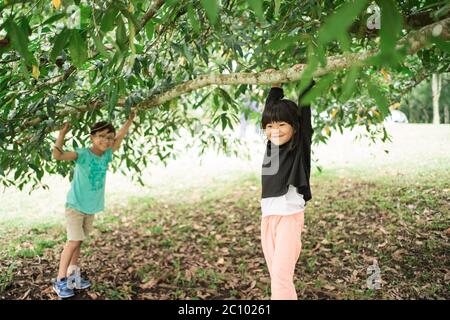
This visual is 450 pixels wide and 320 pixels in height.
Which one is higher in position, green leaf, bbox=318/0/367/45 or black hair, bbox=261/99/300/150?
black hair, bbox=261/99/300/150

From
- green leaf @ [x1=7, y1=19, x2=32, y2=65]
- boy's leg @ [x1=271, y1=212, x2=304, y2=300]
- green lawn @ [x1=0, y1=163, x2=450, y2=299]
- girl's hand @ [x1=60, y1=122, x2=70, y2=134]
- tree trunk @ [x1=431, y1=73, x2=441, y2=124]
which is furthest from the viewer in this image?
tree trunk @ [x1=431, y1=73, x2=441, y2=124]

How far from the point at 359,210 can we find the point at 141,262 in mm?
2531

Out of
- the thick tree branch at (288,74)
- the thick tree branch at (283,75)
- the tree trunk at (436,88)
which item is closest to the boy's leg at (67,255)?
the thick tree branch at (283,75)

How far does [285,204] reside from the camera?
7.45ft

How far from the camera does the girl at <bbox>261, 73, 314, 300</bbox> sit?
7.19ft

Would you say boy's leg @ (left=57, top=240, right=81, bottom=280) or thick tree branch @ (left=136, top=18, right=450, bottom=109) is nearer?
thick tree branch @ (left=136, top=18, right=450, bottom=109)

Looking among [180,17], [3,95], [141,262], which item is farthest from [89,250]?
[180,17]

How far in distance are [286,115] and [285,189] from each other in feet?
1.34

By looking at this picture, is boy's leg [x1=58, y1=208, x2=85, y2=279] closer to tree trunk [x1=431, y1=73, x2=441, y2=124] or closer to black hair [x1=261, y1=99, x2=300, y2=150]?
black hair [x1=261, y1=99, x2=300, y2=150]

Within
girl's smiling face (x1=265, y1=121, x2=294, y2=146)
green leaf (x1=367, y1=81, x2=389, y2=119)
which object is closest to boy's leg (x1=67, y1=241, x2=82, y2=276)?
girl's smiling face (x1=265, y1=121, x2=294, y2=146)

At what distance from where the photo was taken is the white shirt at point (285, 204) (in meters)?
2.26

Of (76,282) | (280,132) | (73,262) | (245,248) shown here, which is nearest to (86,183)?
(73,262)

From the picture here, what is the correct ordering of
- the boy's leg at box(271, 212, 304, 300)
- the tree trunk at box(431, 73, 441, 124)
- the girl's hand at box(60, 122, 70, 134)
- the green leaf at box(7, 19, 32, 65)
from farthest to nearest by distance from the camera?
the tree trunk at box(431, 73, 441, 124) < the girl's hand at box(60, 122, 70, 134) < the boy's leg at box(271, 212, 304, 300) < the green leaf at box(7, 19, 32, 65)

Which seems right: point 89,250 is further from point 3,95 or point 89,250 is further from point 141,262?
point 3,95
